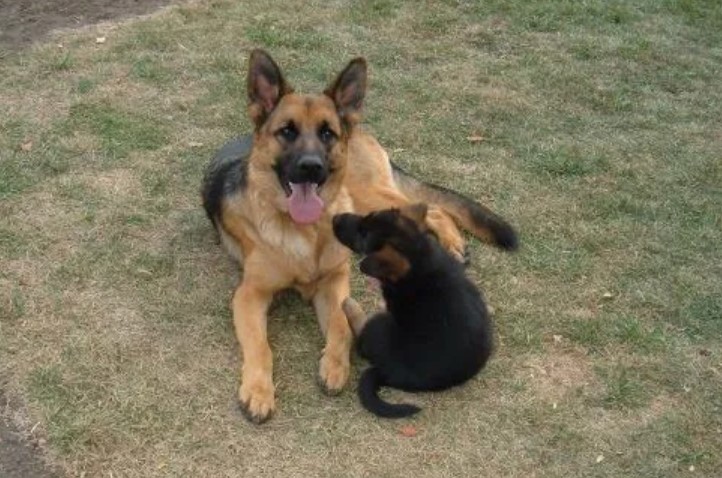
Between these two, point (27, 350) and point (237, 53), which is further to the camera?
point (237, 53)

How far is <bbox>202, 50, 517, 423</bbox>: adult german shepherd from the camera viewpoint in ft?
15.4

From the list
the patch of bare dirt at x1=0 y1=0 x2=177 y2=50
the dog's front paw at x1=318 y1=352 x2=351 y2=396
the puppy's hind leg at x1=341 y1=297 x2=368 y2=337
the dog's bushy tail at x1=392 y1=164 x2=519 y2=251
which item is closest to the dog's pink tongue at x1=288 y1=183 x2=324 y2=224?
Answer: the puppy's hind leg at x1=341 y1=297 x2=368 y2=337

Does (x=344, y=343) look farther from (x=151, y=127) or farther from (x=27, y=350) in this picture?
(x=151, y=127)

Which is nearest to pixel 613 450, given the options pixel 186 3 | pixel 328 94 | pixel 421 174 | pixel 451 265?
pixel 451 265

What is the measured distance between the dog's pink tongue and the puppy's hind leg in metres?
0.49

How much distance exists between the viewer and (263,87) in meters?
4.89

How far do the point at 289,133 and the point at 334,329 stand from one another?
1.05m

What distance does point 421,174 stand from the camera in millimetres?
6555

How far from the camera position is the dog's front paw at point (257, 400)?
4324 millimetres

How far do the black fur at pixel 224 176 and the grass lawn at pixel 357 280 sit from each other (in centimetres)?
26

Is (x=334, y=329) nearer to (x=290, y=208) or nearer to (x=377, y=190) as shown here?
(x=290, y=208)

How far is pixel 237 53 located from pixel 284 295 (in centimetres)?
355

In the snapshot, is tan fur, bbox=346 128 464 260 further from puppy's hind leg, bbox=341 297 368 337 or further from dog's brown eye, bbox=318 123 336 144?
puppy's hind leg, bbox=341 297 368 337

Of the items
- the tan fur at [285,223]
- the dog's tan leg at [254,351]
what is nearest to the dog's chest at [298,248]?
the tan fur at [285,223]
